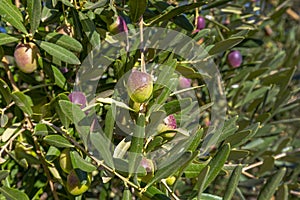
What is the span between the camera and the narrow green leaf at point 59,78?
0.89m

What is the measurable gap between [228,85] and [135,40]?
17.0 inches

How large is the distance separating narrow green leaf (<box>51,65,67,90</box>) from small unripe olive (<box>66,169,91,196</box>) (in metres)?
0.18

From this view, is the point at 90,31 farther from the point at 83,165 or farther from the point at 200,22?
the point at 200,22

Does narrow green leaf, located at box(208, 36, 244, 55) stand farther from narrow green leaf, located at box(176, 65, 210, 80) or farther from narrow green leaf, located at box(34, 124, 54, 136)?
narrow green leaf, located at box(34, 124, 54, 136)

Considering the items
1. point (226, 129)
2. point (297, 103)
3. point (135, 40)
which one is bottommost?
point (297, 103)

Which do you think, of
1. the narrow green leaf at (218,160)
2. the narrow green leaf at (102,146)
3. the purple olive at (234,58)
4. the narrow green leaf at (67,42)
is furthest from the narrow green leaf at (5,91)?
the purple olive at (234,58)

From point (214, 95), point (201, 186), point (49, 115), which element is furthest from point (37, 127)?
point (214, 95)

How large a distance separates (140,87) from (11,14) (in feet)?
0.80

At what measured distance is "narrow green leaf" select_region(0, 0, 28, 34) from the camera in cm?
78

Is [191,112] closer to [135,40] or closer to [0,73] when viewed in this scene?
[135,40]

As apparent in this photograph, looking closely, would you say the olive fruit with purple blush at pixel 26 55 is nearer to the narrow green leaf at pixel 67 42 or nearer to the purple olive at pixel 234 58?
the narrow green leaf at pixel 67 42

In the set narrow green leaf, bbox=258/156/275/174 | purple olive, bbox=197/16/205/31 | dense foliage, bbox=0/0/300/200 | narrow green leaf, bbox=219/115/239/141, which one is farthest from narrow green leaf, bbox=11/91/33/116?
narrow green leaf, bbox=258/156/275/174

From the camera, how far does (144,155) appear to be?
2.42 feet

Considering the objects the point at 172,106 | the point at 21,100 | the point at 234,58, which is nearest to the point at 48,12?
the point at 21,100
